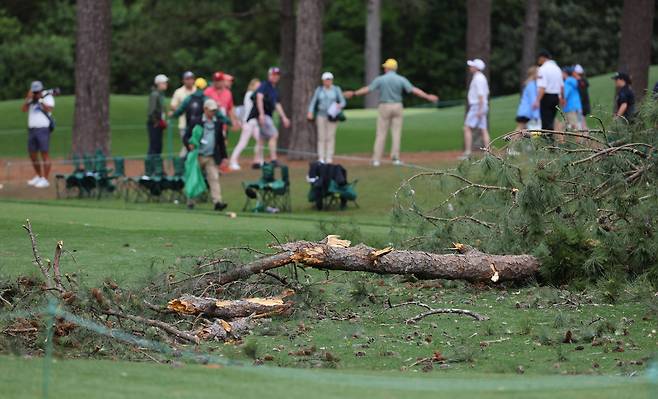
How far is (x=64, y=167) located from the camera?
96.2ft

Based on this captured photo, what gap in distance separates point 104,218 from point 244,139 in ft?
25.7

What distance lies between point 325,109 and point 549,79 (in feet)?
13.6

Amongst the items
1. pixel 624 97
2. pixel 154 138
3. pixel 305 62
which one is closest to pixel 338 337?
pixel 624 97

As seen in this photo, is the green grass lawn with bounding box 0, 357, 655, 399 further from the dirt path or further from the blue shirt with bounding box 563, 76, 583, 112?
the blue shirt with bounding box 563, 76, 583, 112

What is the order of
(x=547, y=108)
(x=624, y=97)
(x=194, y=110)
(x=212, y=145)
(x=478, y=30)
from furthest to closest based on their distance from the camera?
(x=478, y=30) < (x=547, y=108) < (x=624, y=97) < (x=194, y=110) < (x=212, y=145)

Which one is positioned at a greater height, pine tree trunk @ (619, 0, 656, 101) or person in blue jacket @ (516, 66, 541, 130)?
pine tree trunk @ (619, 0, 656, 101)

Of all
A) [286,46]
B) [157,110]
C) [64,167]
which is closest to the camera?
[157,110]

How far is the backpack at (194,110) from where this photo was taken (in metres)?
21.7

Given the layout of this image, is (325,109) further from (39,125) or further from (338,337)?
(338,337)

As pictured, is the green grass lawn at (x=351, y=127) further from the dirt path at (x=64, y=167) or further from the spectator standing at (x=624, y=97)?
the spectator standing at (x=624, y=97)

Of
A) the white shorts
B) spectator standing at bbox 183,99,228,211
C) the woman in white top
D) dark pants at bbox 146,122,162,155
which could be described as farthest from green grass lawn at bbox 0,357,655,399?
dark pants at bbox 146,122,162,155

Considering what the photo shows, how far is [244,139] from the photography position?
2681cm

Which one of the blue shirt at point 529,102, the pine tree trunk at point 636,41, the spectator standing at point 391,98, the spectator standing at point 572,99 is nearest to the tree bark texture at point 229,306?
the spectator standing at point 391,98

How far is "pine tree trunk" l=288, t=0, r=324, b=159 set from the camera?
94.8ft
